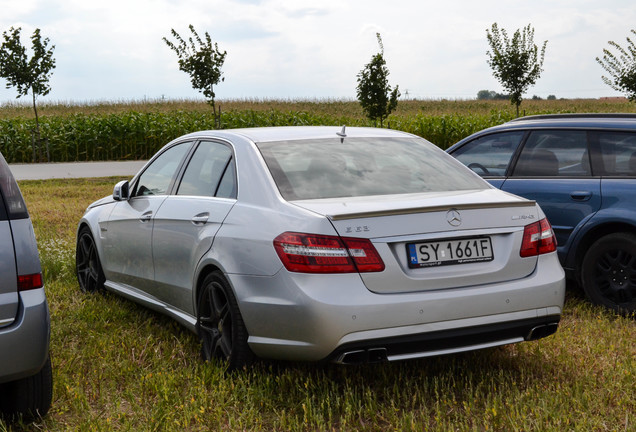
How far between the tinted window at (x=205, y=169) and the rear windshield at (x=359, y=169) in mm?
354

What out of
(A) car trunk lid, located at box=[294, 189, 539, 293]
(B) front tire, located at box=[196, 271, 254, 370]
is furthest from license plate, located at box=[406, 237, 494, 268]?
(B) front tire, located at box=[196, 271, 254, 370]

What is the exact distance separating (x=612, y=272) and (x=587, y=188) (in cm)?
71

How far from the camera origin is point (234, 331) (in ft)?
13.7

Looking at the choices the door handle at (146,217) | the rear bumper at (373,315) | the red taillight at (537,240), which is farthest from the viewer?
the door handle at (146,217)

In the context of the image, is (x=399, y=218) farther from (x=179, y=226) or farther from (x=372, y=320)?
(x=179, y=226)

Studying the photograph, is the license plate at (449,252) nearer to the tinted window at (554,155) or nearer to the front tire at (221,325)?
the front tire at (221,325)

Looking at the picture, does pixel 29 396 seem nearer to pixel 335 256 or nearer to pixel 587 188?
pixel 335 256

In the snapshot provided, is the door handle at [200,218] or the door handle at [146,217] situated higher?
the door handle at [200,218]

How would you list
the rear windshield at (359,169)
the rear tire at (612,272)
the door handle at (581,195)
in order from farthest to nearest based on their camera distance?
the door handle at (581,195), the rear tire at (612,272), the rear windshield at (359,169)

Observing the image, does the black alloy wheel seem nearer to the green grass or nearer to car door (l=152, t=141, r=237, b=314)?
the green grass

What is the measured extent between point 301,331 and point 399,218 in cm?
76

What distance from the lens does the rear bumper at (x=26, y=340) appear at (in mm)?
3422

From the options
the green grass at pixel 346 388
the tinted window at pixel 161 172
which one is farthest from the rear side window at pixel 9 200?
the tinted window at pixel 161 172

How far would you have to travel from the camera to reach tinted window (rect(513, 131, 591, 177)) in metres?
6.32
